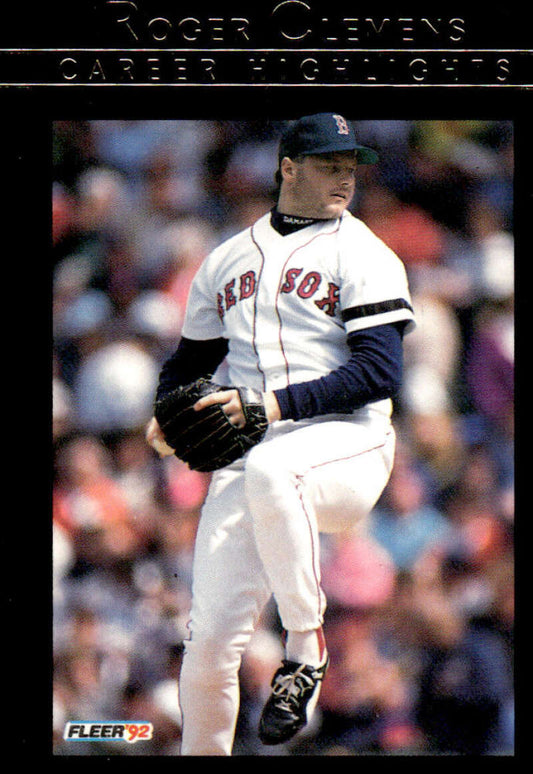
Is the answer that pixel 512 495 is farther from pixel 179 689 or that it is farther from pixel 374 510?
pixel 179 689

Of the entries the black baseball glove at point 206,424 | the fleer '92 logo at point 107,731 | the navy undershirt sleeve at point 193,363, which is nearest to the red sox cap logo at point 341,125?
the navy undershirt sleeve at point 193,363

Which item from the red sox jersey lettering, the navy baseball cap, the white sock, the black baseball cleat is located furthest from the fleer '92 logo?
the navy baseball cap

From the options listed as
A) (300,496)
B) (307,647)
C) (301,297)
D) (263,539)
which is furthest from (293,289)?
(307,647)

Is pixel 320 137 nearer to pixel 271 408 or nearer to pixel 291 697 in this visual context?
pixel 271 408

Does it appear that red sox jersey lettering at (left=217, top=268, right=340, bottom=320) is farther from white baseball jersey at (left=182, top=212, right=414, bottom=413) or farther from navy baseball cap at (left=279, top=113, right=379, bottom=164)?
navy baseball cap at (left=279, top=113, right=379, bottom=164)

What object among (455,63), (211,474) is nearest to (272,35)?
(455,63)

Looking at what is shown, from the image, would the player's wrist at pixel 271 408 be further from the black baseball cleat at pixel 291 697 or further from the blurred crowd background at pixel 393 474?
the black baseball cleat at pixel 291 697

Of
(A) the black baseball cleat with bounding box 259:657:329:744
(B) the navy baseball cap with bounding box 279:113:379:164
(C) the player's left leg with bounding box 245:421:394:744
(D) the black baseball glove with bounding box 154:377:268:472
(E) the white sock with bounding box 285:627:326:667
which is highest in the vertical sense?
(B) the navy baseball cap with bounding box 279:113:379:164
